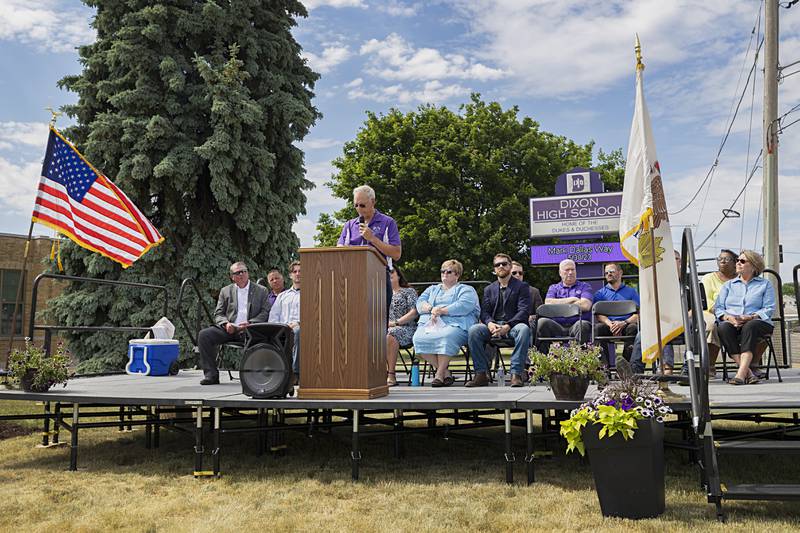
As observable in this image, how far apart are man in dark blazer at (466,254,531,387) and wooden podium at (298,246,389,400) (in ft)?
5.45

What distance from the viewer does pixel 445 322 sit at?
23.8ft

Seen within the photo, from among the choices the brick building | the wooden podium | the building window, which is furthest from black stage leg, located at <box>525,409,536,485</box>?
the building window

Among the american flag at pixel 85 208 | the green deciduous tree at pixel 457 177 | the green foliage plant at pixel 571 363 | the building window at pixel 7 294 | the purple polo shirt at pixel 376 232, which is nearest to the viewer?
the green foliage plant at pixel 571 363

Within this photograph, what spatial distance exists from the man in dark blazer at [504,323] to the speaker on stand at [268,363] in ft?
6.42

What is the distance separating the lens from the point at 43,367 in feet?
20.7

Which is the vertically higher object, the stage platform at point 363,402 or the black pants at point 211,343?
the black pants at point 211,343

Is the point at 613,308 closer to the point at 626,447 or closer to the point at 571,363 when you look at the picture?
the point at 571,363

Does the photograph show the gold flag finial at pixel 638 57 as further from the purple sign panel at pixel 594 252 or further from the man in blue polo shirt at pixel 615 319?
the purple sign panel at pixel 594 252

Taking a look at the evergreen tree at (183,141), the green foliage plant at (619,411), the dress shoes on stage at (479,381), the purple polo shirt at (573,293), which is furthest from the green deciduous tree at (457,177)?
the green foliage plant at (619,411)

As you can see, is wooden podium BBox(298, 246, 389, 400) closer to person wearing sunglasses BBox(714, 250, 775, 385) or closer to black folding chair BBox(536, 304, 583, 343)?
black folding chair BBox(536, 304, 583, 343)

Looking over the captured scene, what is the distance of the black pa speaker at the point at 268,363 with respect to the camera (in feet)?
18.6

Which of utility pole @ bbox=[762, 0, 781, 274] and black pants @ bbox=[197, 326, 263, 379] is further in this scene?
utility pole @ bbox=[762, 0, 781, 274]

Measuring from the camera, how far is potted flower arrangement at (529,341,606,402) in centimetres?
513

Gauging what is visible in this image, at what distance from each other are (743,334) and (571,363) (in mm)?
2376
